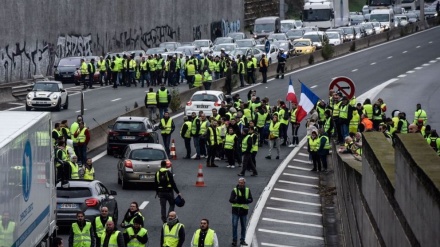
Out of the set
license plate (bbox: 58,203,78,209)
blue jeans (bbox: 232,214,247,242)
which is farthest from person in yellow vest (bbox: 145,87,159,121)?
blue jeans (bbox: 232,214,247,242)

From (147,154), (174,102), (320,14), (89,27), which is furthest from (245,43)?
(147,154)

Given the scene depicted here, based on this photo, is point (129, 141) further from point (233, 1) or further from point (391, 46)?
point (233, 1)

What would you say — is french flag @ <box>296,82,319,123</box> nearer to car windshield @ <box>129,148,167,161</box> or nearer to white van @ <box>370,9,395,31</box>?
car windshield @ <box>129,148,167,161</box>

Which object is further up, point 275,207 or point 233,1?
point 233,1

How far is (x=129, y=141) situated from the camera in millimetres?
37469

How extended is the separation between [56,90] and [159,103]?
25.3ft

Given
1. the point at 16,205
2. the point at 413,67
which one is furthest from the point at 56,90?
the point at 16,205

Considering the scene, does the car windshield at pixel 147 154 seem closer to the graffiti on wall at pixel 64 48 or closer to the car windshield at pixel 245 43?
the graffiti on wall at pixel 64 48

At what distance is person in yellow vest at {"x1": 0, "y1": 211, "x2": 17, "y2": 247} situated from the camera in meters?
14.8

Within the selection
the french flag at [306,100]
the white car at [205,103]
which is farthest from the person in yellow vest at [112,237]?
the white car at [205,103]

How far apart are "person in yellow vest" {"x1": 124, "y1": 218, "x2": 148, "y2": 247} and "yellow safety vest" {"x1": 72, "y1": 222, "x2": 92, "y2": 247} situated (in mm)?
839

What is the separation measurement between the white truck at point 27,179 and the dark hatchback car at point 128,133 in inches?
641

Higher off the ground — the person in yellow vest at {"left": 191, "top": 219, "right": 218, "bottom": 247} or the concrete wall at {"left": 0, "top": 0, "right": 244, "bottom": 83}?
the concrete wall at {"left": 0, "top": 0, "right": 244, "bottom": 83}

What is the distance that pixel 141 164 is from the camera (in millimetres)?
31359
